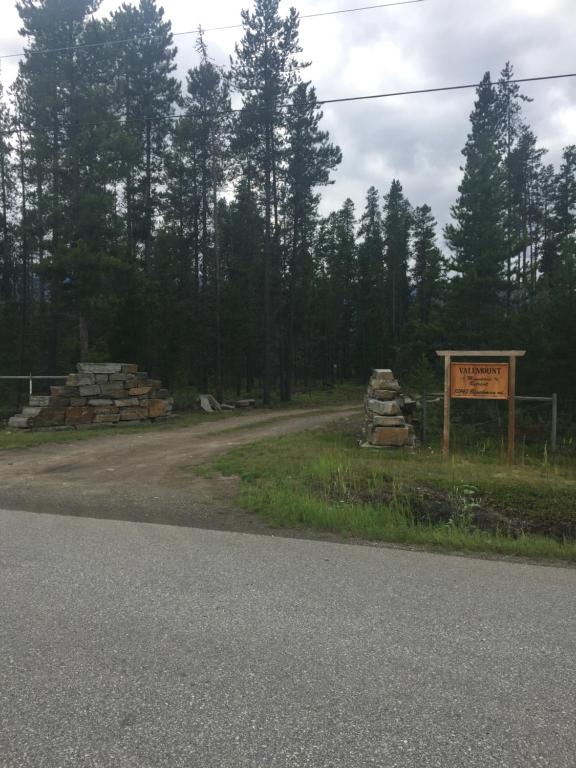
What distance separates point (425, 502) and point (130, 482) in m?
4.35

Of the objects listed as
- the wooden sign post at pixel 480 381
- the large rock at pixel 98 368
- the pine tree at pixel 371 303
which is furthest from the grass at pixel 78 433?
the pine tree at pixel 371 303

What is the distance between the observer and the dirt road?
6.50 metres

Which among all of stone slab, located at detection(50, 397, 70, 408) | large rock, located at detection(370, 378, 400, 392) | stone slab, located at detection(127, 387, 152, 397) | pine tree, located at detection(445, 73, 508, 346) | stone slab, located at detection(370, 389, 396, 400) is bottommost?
stone slab, located at detection(50, 397, 70, 408)

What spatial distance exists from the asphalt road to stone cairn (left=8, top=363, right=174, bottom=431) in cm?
1106

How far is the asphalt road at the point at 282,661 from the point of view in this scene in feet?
7.59

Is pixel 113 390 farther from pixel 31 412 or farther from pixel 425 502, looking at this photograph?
pixel 425 502

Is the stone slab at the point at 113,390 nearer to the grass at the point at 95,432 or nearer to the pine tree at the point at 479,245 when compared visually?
the grass at the point at 95,432

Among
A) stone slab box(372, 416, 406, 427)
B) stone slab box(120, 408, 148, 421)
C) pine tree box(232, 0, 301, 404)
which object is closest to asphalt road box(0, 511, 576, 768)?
stone slab box(372, 416, 406, 427)

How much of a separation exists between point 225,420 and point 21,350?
624 inches

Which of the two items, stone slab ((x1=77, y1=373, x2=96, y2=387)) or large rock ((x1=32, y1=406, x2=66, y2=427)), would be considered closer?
large rock ((x1=32, y1=406, x2=66, y2=427))

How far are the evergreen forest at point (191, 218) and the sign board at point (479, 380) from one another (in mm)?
7176

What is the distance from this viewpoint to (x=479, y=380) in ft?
32.7

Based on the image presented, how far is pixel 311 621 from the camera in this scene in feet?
11.5

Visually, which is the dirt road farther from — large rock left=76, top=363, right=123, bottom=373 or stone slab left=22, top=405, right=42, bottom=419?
large rock left=76, top=363, right=123, bottom=373
